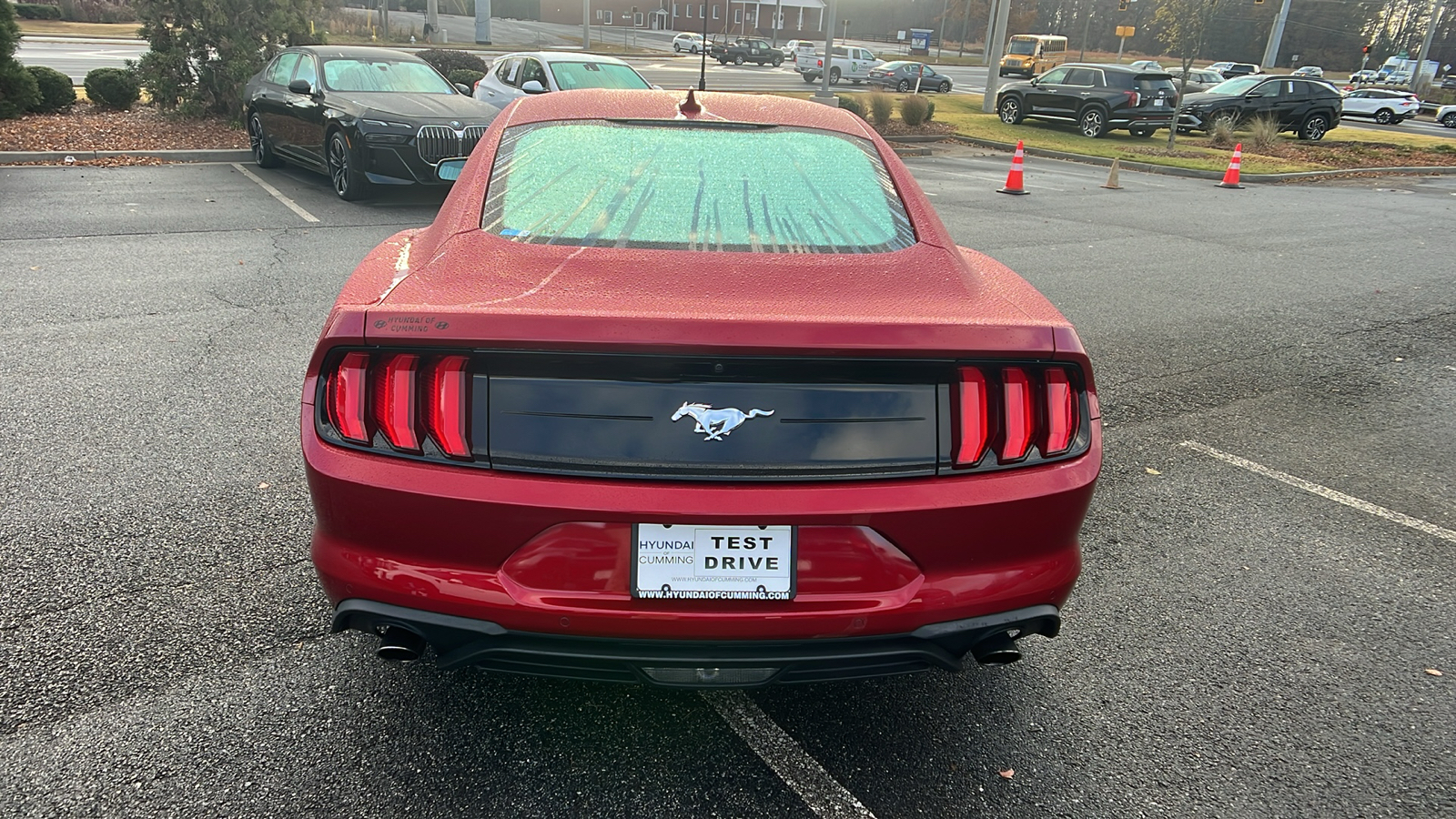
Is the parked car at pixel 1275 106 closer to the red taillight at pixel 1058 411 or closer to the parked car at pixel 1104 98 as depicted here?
the parked car at pixel 1104 98

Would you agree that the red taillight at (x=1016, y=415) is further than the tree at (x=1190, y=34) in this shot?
No

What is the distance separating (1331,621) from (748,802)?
2261mm

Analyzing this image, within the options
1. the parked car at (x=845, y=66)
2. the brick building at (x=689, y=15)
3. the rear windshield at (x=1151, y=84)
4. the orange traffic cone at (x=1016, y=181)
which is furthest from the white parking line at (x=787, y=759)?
the brick building at (x=689, y=15)

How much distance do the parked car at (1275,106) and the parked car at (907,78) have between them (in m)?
16.5

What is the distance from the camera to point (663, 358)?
198 cm

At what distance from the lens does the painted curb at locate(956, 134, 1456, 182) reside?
57.0ft

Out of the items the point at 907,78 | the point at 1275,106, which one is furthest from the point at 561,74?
the point at 907,78

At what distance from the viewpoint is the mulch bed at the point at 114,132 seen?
39.7 ft

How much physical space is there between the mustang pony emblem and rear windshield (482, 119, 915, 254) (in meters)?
0.61

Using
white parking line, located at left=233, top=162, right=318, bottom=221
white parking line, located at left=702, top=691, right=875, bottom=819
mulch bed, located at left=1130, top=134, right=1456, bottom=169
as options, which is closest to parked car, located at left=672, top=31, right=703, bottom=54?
mulch bed, located at left=1130, top=134, right=1456, bottom=169

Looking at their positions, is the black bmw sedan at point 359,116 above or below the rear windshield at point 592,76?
below

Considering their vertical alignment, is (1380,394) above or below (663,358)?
below

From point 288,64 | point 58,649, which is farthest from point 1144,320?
point 288,64

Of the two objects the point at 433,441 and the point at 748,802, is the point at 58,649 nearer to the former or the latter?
the point at 433,441
